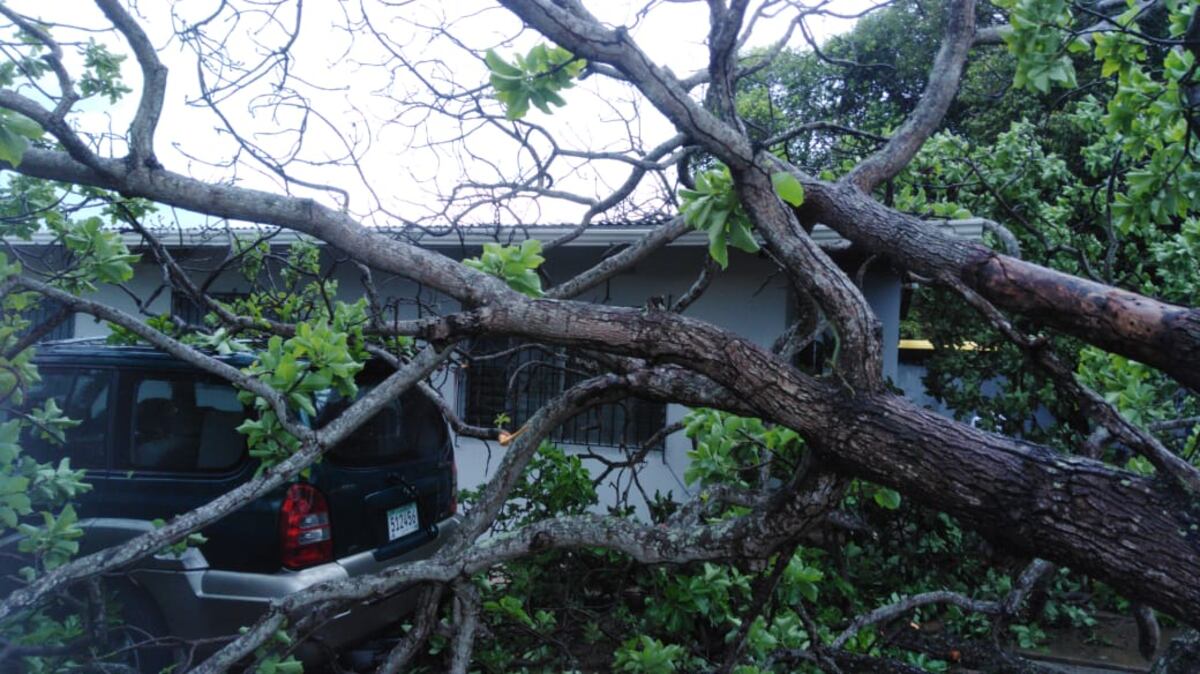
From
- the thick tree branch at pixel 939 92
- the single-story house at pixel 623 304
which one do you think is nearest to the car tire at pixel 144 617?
the single-story house at pixel 623 304

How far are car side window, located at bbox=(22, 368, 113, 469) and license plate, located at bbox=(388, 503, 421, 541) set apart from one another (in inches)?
60.0

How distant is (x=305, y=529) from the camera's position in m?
4.49

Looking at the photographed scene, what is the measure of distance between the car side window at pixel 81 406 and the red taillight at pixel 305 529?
3.72ft

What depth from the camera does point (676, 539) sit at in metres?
2.95

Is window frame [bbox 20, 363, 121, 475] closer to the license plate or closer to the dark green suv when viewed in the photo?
the dark green suv

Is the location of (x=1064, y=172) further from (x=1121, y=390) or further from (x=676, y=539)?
(x=676, y=539)

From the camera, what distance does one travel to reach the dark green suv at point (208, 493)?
439 cm

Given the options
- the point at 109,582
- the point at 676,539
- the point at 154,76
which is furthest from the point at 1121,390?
the point at 109,582

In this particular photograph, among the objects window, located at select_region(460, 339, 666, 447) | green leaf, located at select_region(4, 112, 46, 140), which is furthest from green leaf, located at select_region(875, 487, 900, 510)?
window, located at select_region(460, 339, 666, 447)

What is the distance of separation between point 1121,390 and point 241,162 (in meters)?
3.93

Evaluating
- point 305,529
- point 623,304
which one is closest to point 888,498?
point 305,529

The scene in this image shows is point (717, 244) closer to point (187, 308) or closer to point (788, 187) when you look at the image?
point (788, 187)

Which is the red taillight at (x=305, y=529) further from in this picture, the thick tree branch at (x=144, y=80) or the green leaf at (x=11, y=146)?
the green leaf at (x=11, y=146)

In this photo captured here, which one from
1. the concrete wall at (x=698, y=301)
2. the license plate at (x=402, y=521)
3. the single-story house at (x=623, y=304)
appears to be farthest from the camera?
the concrete wall at (x=698, y=301)
